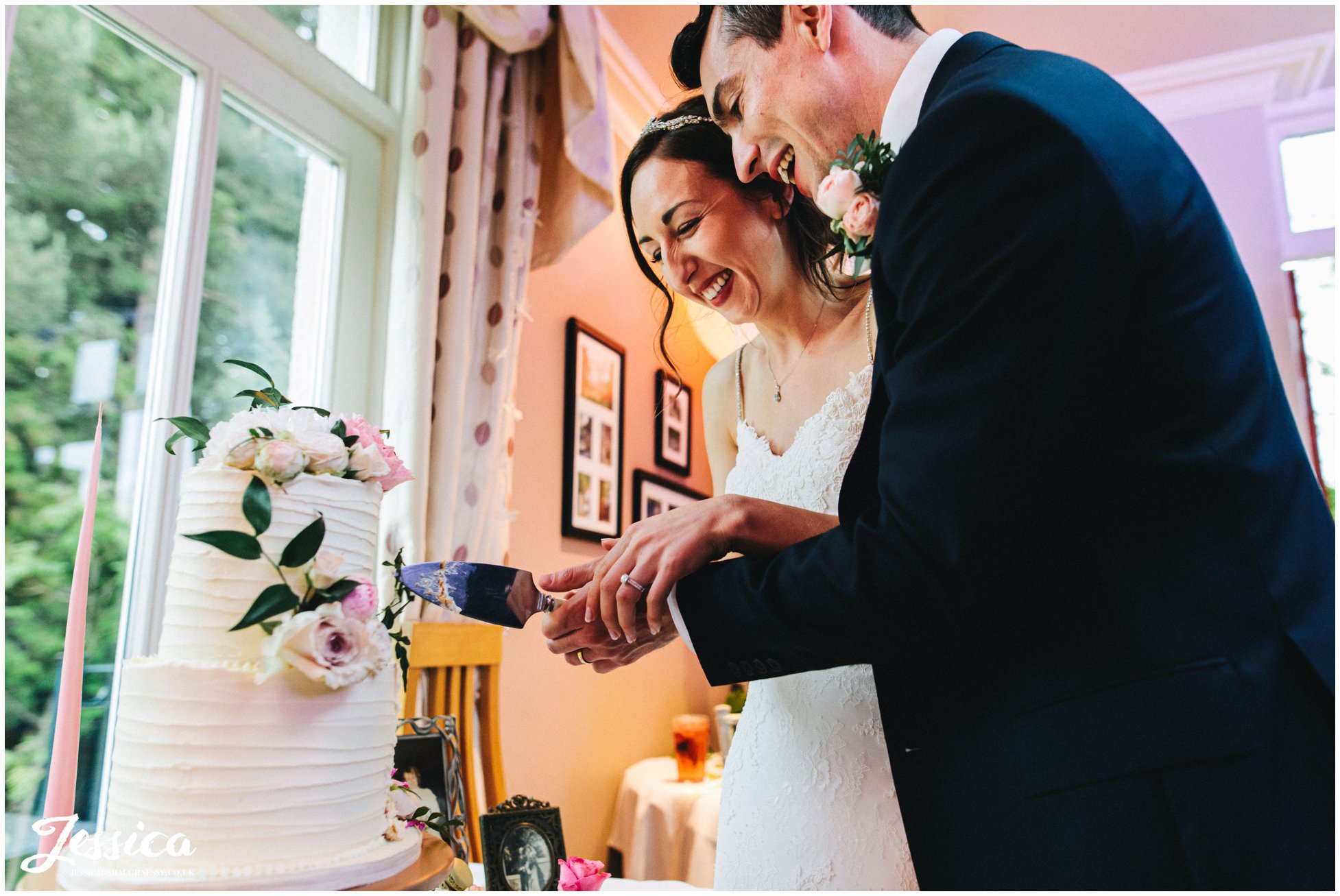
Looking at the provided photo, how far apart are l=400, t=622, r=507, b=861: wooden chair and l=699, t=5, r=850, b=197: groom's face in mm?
1483

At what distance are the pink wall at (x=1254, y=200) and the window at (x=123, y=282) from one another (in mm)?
3810

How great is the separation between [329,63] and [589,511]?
1.71 meters

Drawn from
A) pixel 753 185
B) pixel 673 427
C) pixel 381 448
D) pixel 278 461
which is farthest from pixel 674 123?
pixel 673 427

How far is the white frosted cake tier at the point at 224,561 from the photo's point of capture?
836mm

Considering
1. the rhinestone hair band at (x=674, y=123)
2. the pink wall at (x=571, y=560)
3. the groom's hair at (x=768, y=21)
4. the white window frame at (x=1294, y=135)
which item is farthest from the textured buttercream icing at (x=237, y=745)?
the white window frame at (x=1294, y=135)

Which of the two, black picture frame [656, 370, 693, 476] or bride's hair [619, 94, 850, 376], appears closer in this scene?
bride's hair [619, 94, 850, 376]

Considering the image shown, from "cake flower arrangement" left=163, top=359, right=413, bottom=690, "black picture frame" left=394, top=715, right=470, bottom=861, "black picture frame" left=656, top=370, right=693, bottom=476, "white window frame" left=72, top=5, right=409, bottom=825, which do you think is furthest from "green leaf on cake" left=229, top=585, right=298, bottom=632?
"black picture frame" left=656, top=370, right=693, bottom=476

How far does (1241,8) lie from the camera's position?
3527 millimetres

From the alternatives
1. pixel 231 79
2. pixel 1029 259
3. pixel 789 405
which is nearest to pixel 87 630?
pixel 231 79

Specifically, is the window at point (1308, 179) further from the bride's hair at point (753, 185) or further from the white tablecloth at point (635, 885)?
the white tablecloth at point (635, 885)

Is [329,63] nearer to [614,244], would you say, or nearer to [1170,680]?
[614,244]

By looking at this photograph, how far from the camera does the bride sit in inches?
39.3

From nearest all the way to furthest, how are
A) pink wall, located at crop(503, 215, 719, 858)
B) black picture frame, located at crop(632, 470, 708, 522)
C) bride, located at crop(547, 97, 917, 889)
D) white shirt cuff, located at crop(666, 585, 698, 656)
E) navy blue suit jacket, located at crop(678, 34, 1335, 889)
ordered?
navy blue suit jacket, located at crop(678, 34, 1335, 889)
white shirt cuff, located at crop(666, 585, 698, 656)
bride, located at crop(547, 97, 917, 889)
pink wall, located at crop(503, 215, 719, 858)
black picture frame, located at crop(632, 470, 708, 522)

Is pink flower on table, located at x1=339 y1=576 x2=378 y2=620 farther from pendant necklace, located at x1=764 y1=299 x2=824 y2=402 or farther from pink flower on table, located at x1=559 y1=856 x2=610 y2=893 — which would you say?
pendant necklace, located at x1=764 y1=299 x2=824 y2=402
